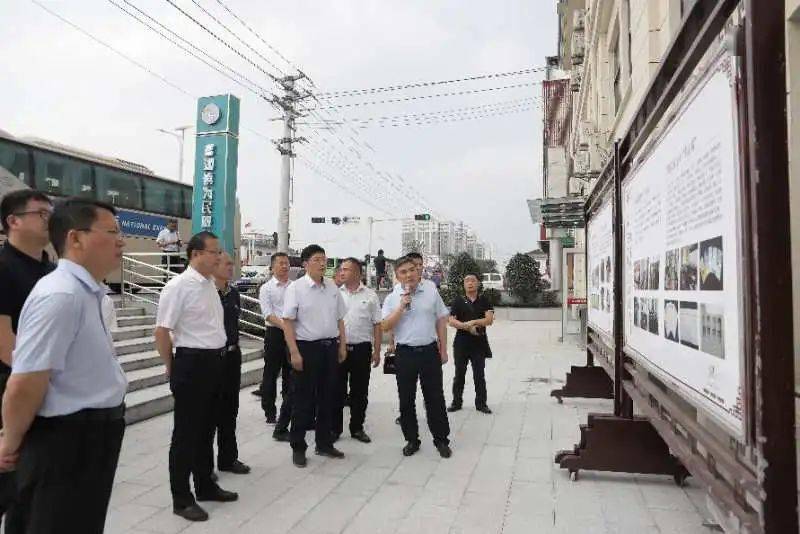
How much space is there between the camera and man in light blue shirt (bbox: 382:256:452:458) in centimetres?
462

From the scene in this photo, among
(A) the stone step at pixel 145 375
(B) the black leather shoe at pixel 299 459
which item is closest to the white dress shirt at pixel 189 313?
(B) the black leather shoe at pixel 299 459

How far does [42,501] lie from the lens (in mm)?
1819

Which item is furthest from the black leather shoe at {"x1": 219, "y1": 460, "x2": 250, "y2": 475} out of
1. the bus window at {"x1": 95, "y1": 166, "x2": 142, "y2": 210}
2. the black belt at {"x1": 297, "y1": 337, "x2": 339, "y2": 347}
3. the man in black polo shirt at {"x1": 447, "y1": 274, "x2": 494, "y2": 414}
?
the bus window at {"x1": 95, "y1": 166, "x2": 142, "y2": 210}

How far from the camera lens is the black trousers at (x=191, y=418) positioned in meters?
3.34

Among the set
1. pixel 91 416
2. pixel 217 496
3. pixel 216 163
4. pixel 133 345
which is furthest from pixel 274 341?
pixel 216 163

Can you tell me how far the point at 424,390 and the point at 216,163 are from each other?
860 cm

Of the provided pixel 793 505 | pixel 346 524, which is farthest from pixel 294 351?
pixel 793 505

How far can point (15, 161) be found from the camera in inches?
471

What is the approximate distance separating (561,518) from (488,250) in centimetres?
9063

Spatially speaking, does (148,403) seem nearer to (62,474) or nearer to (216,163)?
(62,474)

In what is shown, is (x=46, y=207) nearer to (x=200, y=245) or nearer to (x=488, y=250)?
(x=200, y=245)

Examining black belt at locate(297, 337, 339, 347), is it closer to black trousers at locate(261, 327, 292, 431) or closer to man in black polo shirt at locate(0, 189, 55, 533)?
black trousers at locate(261, 327, 292, 431)

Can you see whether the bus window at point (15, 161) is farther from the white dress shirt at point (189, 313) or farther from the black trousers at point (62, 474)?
the black trousers at point (62, 474)

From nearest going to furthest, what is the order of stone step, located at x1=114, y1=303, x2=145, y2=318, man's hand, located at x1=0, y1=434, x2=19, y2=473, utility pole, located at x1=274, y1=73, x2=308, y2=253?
man's hand, located at x1=0, y1=434, x2=19, y2=473
stone step, located at x1=114, y1=303, x2=145, y2=318
utility pole, located at x1=274, y1=73, x2=308, y2=253
